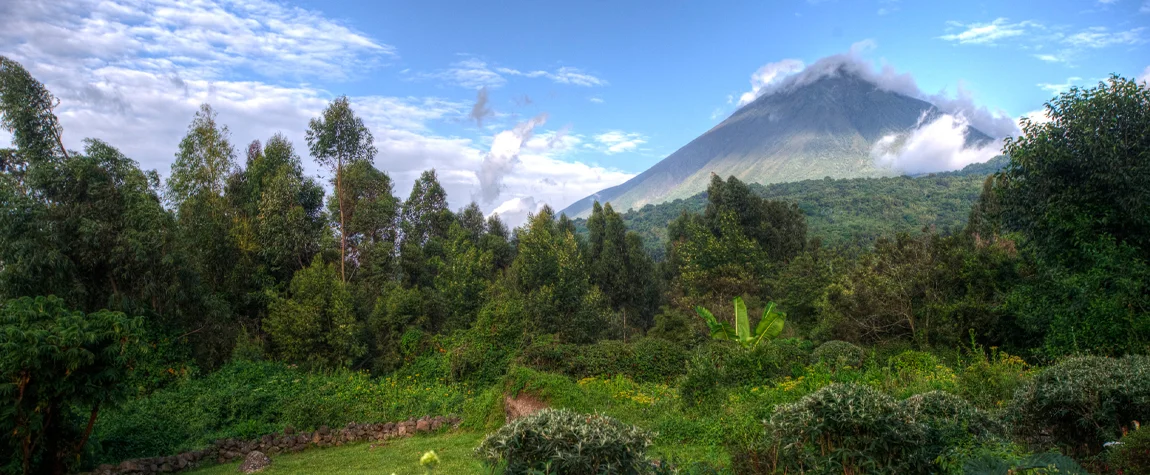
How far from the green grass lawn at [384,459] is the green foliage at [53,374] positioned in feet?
6.34

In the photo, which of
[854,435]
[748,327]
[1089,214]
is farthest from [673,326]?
[854,435]

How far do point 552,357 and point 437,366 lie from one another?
3897mm

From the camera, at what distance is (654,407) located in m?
10.0

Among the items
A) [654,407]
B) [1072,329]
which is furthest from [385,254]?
[1072,329]

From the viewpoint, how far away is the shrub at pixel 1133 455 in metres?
4.44

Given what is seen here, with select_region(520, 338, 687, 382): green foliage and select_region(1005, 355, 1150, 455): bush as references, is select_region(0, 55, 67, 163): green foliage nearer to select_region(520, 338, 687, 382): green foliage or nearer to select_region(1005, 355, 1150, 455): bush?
select_region(520, 338, 687, 382): green foliage

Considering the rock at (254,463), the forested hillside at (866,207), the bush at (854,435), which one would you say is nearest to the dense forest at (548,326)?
the bush at (854,435)

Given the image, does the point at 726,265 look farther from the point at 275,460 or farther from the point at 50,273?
the point at 50,273

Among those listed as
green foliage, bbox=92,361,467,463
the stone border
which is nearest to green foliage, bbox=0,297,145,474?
the stone border

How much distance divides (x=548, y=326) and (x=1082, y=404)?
1680cm

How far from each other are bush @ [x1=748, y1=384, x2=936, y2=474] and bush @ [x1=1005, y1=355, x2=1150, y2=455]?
2176 millimetres

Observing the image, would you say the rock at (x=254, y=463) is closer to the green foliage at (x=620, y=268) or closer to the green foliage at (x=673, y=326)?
the green foliage at (x=673, y=326)

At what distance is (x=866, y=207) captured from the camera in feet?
271

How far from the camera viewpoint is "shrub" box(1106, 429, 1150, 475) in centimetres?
444
